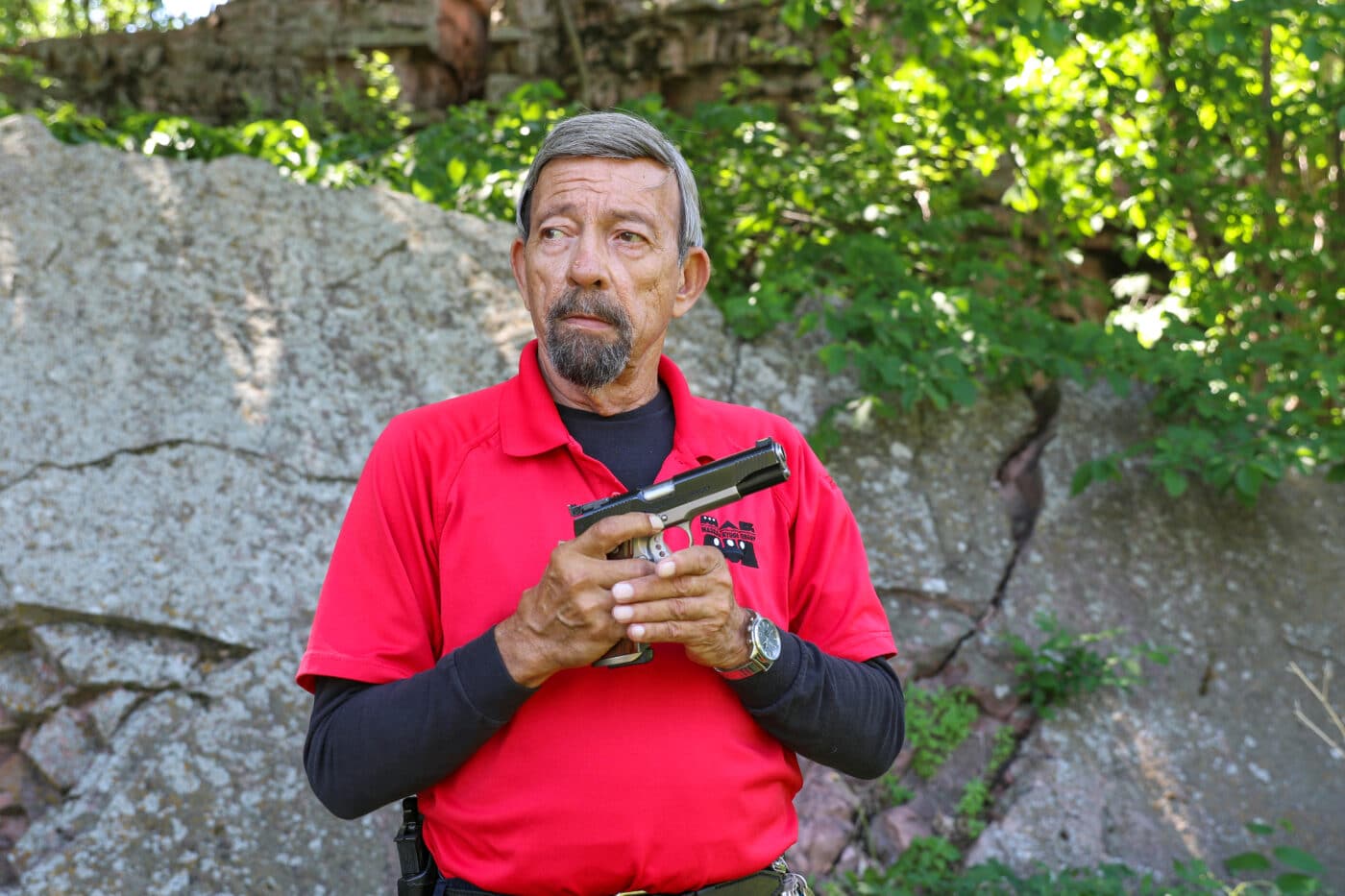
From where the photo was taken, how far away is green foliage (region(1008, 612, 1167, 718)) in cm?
352

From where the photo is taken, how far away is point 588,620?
1554 millimetres

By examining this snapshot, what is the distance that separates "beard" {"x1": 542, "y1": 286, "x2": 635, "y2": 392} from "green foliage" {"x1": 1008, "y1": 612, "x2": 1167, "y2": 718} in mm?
2237

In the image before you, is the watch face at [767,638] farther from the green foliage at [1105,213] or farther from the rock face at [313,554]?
the green foliage at [1105,213]

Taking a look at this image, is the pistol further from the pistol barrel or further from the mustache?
the mustache

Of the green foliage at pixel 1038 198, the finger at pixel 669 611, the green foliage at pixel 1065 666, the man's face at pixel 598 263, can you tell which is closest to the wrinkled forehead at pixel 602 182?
the man's face at pixel 598 263

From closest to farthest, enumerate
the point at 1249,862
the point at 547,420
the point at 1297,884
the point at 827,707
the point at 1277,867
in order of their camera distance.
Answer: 1. the point at 827,707
2. the point at 547,420
3. the point at 1297,884
4. the point at 1249,862
5. the point at 1277,867

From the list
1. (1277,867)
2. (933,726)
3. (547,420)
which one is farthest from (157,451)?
(1277,867)

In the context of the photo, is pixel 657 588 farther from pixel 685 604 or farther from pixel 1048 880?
pixel 1048 880

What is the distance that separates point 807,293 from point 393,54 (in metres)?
3.63

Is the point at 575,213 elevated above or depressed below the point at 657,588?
above

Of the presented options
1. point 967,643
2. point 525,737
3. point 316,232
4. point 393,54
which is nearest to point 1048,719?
point 967,643

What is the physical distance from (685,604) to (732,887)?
1.67 feet

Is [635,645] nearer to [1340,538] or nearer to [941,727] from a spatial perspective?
[941,727]

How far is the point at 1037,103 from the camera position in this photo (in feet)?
14.9
